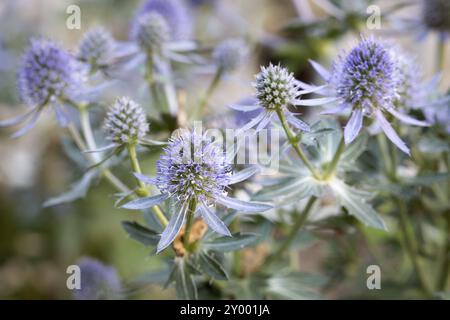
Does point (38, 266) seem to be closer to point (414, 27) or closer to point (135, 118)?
point (135, 118)

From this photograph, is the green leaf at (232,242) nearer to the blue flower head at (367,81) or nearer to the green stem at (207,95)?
the blue flower head at (367,81)

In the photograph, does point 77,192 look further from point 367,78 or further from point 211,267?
point 367,78

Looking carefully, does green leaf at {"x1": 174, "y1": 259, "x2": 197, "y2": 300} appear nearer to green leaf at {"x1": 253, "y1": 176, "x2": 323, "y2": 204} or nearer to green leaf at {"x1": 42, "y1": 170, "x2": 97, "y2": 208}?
green leaf at {"x1": 253, "y1": 176, "x2": 323, "y2": 204}

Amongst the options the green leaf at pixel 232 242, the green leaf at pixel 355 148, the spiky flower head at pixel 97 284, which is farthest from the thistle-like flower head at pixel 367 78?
the spiky flower head at pixel 97 284

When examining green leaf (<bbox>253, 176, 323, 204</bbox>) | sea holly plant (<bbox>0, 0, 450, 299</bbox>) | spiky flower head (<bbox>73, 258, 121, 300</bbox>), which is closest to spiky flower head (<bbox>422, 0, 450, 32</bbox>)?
sea holly plant (<bbox>0, 0, 450, 299</bbox>)

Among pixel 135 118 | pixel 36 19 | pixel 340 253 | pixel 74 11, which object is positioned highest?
pixel 36 19

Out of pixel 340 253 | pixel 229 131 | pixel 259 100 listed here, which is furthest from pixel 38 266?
pixel 259 100
